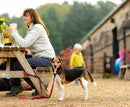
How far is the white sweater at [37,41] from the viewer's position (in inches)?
157

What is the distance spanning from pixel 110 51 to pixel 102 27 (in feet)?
9.58

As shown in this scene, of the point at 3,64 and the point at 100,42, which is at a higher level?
the point at 3,64

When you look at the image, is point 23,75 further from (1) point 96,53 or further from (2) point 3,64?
(1) point 96,53

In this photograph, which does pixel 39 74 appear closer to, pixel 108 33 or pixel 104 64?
pixel 104 64

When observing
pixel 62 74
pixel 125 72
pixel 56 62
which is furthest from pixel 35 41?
pixel 125 72

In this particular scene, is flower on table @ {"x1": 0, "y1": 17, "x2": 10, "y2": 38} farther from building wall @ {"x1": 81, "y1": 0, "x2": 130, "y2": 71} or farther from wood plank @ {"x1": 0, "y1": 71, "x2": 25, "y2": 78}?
building wall @ {"x1": 81, "y1": 0, "x2": 130, "y2": 71}

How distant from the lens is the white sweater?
399cm

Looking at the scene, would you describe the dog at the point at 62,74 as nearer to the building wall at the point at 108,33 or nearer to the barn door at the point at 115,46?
the building wall at the point at 108,33

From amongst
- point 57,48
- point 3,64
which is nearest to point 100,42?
point 3,64

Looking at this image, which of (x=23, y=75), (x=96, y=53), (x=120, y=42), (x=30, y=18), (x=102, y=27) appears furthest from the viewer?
(x=96, y=53)

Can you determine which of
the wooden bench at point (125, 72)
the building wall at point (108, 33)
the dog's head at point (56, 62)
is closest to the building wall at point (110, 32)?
the building wall at point (108, 33)

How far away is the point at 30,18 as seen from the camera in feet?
13.8

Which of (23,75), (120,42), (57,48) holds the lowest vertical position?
(57,48)

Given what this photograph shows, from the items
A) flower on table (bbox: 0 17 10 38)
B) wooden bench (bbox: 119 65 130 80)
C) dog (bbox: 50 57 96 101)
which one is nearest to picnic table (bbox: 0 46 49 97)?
dog (bbox: 50 57 96 101)
